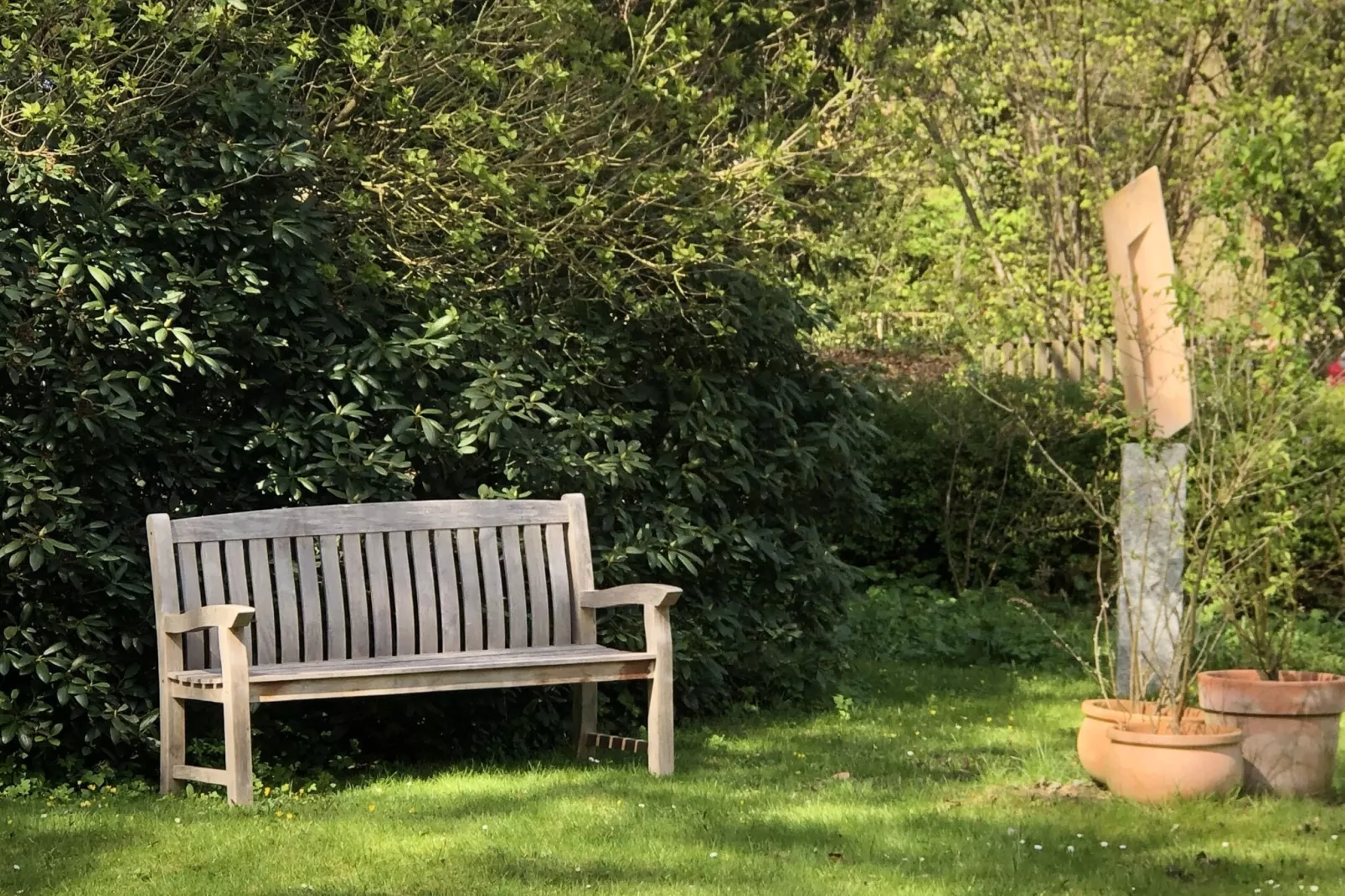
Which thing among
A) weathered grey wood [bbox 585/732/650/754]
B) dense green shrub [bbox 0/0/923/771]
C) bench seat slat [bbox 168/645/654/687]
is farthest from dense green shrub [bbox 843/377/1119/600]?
bench seat slat [bbox 168/645/654/687]

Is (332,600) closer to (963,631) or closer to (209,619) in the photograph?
(209,619)

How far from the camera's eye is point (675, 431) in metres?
7.49

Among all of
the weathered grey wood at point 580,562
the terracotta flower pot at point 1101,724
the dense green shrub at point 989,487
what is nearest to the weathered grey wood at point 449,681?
the weathered grey wood at point 580,562

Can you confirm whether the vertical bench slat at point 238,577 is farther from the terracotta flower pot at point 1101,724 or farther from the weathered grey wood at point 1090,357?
the weathered grey wood at point 1090,357

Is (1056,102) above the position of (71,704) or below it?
above

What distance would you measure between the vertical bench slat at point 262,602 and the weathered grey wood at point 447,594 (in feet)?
2.12

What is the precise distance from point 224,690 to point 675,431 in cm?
265

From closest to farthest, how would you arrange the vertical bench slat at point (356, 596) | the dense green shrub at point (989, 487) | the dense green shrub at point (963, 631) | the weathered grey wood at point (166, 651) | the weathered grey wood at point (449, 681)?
the weathered grey wood at point (449, 681) → the weathered grey wood at point (166, 651) → the vertical bench slat at point (356, 596) → the dense green shrub at point (963, 631) → the dense green shrub at point (989, 487)

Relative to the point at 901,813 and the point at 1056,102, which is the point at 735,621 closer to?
the point at 901,813

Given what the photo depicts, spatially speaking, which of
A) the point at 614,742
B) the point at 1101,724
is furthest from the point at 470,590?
the point at 1101,724

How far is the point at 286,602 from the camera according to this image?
608 cm

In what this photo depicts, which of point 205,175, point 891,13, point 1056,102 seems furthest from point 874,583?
point 205,175

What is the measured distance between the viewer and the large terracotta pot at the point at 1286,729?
5.59 m

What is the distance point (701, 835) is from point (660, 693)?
3.35ft
